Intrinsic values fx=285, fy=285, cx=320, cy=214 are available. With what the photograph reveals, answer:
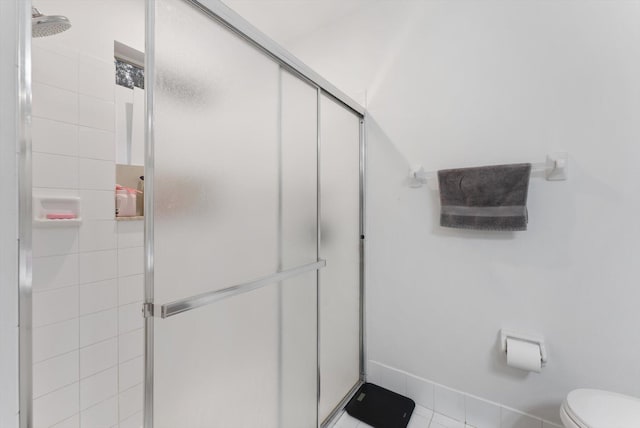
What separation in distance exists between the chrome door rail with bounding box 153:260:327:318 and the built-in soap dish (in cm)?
95

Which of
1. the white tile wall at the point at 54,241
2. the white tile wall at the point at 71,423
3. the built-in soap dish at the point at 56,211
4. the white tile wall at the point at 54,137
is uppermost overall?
the white tile wall at the point at 54,137

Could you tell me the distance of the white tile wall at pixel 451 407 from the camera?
4.53 ft

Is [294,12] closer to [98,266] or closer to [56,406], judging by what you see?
[98,266]

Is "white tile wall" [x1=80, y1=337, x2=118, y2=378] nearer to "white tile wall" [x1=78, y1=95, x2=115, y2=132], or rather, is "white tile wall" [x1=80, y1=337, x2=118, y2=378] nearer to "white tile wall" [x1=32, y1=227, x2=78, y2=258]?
"white tile wall" [x1=32, y1=227, x2=78, y2=258]

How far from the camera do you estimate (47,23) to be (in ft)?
3.26

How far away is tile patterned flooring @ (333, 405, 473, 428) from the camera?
1.47m

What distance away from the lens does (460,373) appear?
152cm

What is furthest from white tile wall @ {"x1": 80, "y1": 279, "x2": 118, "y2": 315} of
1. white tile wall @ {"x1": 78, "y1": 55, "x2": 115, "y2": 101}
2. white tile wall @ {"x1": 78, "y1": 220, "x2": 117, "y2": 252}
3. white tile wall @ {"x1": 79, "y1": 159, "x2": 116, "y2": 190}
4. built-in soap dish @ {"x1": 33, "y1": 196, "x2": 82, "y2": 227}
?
white tile wall @ {"x1": 78, "y1": 55, "x2": 115, "y2": 101}

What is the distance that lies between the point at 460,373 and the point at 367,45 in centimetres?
199

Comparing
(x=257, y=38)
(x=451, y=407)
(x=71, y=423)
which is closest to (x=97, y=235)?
(x=71, y=423)

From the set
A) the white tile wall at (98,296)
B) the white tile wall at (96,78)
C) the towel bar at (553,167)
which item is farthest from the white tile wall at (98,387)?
the towel bar at (553,167)

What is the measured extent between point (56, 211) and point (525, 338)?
7.36ft

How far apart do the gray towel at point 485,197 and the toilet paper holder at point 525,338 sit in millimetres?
522

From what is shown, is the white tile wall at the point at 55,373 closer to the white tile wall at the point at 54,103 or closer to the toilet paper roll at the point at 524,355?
the white tile wall at the point at 54,103
